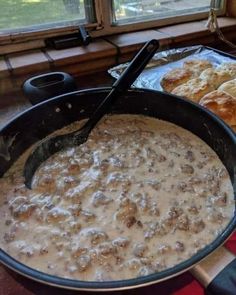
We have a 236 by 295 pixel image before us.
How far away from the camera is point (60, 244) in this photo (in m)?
0.58

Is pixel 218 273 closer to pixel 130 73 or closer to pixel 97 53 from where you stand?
pixel 130 73

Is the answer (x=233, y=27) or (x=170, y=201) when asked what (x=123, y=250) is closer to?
(x=170, y=201)

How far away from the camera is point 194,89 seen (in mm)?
944

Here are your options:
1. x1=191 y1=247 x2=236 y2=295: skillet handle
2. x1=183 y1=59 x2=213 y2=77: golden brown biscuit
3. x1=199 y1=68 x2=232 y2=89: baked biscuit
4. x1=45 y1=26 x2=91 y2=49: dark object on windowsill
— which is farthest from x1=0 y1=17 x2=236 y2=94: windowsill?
x1=191 y1=247 x2=236 y2=295: skillet handle

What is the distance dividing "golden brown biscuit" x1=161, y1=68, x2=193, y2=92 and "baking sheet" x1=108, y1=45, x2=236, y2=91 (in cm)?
3

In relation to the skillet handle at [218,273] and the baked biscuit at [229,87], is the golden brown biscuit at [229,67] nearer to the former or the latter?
the baked biscuit at [229,87]

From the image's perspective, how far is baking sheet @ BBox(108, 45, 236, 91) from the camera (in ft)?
3.52

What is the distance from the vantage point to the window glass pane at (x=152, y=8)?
1293 mm

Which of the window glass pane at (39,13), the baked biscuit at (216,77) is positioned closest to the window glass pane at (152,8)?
the window glass pane at (39,13)

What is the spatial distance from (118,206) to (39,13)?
83 centimetres

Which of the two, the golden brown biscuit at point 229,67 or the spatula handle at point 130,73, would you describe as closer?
the spatula handle at point 130,73

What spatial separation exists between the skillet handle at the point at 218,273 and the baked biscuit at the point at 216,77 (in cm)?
61

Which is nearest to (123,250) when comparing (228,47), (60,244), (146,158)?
(60,244)

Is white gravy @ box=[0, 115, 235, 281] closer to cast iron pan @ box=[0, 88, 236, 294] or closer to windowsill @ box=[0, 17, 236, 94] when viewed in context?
cast iron pan @ box=[0, 88, 236, 294]
